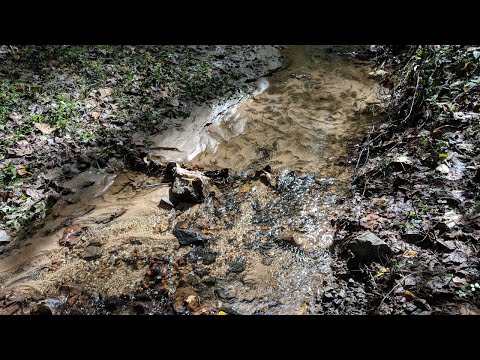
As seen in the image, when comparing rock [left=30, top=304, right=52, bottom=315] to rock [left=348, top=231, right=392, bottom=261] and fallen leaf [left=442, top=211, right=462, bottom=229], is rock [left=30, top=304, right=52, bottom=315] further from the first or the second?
fallen leaf [left=442, top=211, right=462, bottom=229]

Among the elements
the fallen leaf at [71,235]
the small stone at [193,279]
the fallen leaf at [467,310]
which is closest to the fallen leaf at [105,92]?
the fallen leaf at [71,235]

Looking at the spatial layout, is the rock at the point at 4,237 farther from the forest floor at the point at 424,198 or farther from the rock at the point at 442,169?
the rock at the point at 442,169

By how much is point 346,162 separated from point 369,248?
74.3 inches

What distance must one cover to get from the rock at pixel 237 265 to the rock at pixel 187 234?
0.48 m

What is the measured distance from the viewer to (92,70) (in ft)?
21.1

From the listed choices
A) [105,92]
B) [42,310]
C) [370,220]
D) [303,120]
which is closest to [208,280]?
[42,310]

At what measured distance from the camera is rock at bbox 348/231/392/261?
3.20 metres

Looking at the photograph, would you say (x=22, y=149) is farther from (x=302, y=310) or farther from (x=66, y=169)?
(x=302, y=310)

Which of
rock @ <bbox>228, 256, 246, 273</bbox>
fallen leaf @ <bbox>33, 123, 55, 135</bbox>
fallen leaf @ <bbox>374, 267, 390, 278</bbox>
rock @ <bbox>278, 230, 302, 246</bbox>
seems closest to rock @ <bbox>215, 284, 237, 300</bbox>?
rock @ <bbox>228, 256, 246, 273</bbox>

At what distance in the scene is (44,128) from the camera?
5.31 m

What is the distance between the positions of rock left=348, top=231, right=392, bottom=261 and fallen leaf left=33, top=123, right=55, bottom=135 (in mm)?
4805

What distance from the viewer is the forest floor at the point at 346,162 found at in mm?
3049

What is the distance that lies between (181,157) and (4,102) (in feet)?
10.2
